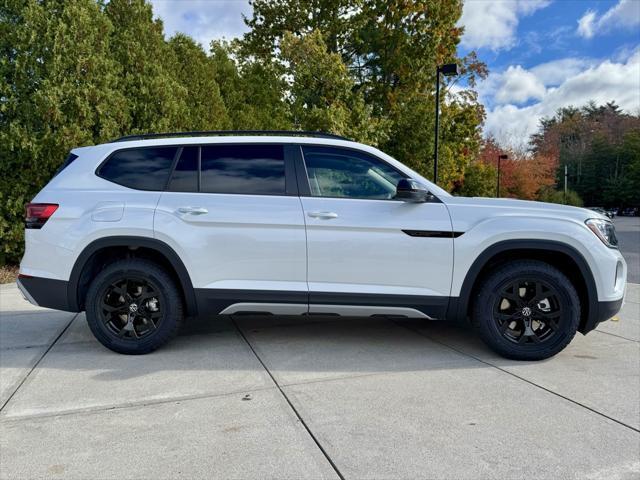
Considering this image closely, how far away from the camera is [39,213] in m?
3.79

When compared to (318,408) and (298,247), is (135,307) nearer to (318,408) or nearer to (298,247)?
(298,247)

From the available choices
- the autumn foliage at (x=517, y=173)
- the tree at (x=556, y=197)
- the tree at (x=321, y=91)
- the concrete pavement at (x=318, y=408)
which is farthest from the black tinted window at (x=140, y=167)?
the tree at (x=556, y=197)

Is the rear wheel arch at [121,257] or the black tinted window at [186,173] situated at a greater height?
the black tinted window at [186,173]

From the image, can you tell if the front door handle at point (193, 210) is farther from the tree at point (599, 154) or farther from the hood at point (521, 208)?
the tree at point (599, 154)

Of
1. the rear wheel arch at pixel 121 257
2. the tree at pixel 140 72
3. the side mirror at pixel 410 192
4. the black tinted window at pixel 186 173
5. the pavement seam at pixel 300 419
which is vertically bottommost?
the pavement seam at pixel 300 419

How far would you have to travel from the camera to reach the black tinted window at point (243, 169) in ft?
12.5

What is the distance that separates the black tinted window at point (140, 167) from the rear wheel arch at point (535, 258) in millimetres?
2710

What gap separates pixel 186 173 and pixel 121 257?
37.2 inches

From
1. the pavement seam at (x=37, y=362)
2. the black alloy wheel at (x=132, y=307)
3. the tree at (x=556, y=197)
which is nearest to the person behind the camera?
the pavement seam at (x=37, y=362)

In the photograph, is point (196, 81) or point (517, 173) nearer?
point (196, 81)

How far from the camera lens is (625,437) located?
2.51m

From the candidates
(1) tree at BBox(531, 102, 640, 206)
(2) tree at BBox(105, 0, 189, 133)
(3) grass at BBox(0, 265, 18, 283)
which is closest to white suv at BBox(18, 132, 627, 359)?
(3) grass at BBox(0, 265, 18, 283)

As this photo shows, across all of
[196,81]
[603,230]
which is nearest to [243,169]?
[603,230]

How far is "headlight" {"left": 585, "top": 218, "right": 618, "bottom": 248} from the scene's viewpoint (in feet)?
11.9
